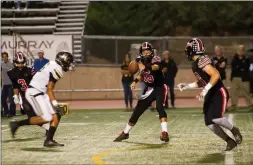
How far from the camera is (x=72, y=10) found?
2869cm

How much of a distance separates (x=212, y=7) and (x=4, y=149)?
21438 millimetres

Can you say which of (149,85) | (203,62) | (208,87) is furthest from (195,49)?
(149,85)

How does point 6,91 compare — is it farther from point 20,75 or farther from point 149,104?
point 149,104

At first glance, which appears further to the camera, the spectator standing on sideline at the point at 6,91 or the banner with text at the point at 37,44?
the banner with text at the point at 37,44

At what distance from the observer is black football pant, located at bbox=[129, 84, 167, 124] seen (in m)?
10.7

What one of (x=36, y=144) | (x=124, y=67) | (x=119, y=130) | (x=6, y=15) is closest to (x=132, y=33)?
(x=6, y=15)

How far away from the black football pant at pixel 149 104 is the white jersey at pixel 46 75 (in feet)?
5.72

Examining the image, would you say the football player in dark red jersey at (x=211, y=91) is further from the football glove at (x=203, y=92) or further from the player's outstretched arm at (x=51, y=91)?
the player's outstretched arm at (x=51, y=91)

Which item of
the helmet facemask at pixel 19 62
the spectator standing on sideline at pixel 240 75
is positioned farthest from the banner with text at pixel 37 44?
the helmet facemask at pixel 19 62

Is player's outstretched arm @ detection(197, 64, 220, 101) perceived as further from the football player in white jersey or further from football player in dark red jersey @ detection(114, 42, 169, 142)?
the football player in white jersey

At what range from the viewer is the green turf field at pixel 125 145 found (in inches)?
331

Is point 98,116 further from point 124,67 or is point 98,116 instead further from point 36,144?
point 36,144

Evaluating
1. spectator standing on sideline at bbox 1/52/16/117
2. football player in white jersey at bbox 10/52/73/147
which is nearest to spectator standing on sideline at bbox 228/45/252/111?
spectator standing on sideline at bbox 1/52/16/117

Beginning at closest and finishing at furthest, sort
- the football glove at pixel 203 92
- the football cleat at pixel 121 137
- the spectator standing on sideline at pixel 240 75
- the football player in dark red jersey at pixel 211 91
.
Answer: the football glove at pixel 203 92 < the football player in dark red jersey at pixel 211 91 < the football cleat at pixel 121 137 < the spectator standing on sideline at pixel 240 75
